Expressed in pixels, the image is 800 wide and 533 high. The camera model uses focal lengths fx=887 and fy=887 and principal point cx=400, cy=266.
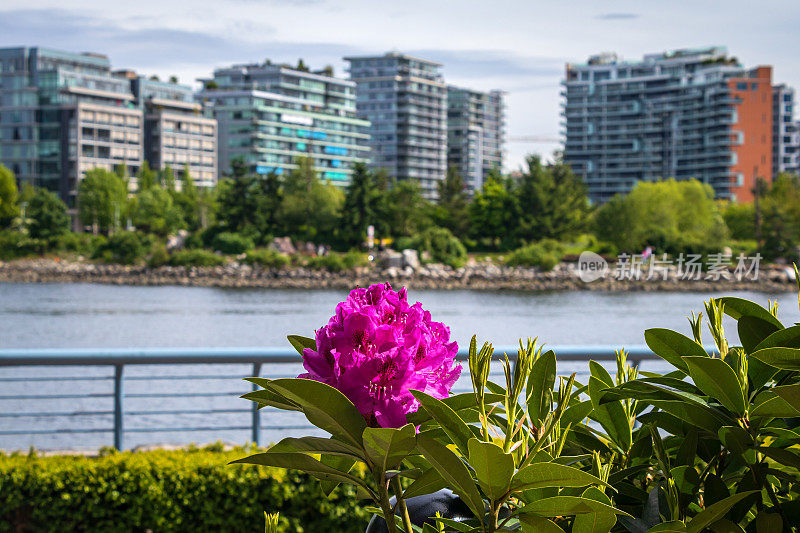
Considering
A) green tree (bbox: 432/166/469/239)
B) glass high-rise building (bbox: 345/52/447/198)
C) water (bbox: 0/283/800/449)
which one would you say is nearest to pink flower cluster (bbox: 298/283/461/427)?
water (bbox: 0/283/800/449)

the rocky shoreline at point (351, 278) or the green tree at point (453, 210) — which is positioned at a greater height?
the green tree at point (453, 210)

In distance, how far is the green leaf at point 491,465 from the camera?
1.39 ft

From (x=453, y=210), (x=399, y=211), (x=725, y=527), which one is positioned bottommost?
(x=725, y=527)

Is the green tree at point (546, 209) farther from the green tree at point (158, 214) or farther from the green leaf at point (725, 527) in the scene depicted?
the green leaf at point (725, 527)

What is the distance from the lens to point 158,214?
51.7m

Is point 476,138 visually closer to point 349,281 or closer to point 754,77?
point 754,77

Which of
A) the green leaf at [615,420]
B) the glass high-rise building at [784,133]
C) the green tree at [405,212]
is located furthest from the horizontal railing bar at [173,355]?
the glass high-rise building at [784,133]

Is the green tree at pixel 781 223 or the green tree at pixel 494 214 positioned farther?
the green tree at pixel 494 214

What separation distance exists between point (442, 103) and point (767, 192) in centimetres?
3811

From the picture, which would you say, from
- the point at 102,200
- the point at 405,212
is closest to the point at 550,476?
the point at 405,212

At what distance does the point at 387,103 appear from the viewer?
Answer: 274 ft

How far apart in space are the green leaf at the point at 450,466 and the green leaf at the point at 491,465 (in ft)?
0.03

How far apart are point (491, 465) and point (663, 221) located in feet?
152

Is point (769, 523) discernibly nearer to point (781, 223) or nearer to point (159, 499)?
point (159, 499)
